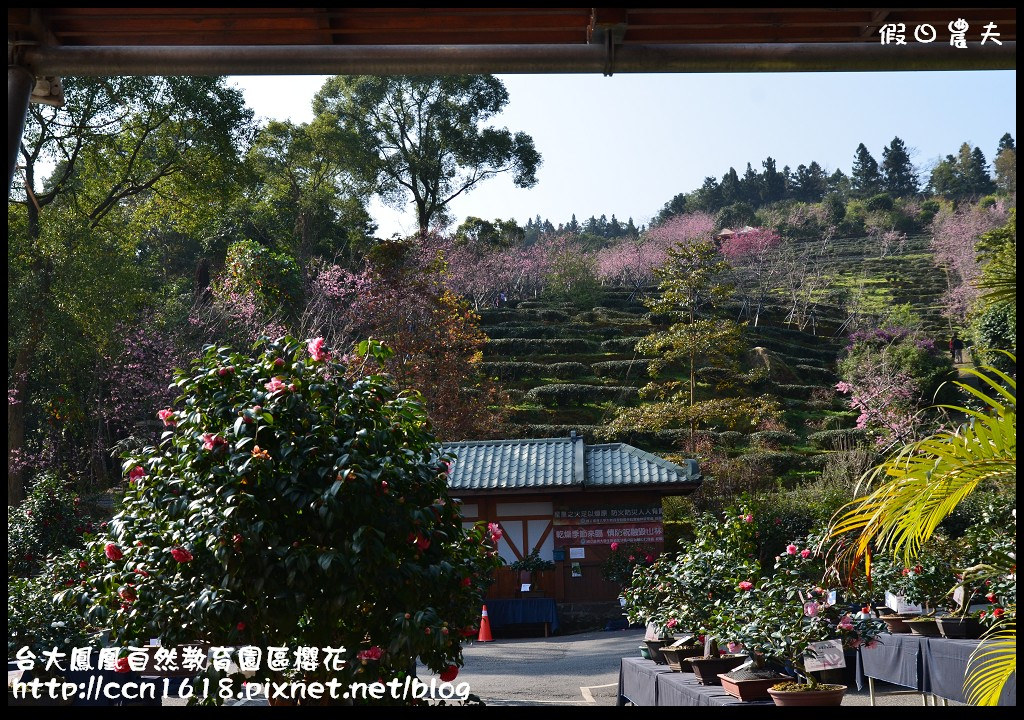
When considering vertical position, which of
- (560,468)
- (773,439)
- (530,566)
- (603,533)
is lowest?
(530,566)

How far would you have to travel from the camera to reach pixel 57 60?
97.1 inches

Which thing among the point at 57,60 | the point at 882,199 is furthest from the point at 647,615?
the point at 882,199

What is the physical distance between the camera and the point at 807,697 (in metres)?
4.54

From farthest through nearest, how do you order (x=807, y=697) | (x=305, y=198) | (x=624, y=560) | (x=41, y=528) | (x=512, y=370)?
1. (x=512, y=370)
2. (x=305, y=198)
3. (x=624, y=560)
4. (x=41, y=528)
5. (x=807, y=697)

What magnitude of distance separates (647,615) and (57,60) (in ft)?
18.4

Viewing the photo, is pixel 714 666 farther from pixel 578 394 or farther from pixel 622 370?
pixel 622 370

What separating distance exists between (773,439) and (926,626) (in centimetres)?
1887

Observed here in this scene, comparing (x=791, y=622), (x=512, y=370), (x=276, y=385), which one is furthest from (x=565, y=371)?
(x=276, y=385)

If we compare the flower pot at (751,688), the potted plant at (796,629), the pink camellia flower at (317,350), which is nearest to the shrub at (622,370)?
the potted plant at (796,629)

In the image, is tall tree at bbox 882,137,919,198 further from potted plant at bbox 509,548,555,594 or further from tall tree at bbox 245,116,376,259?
potted plant at bbox 509,548,555,594

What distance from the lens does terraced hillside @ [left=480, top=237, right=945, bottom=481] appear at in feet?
84.4

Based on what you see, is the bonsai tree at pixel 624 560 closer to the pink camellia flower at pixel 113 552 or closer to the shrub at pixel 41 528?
the shrub at pixel 41 528

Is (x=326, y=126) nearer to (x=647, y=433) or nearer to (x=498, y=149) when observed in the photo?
(x=498, y=149)

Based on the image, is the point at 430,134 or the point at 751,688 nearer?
the point at 751,688
